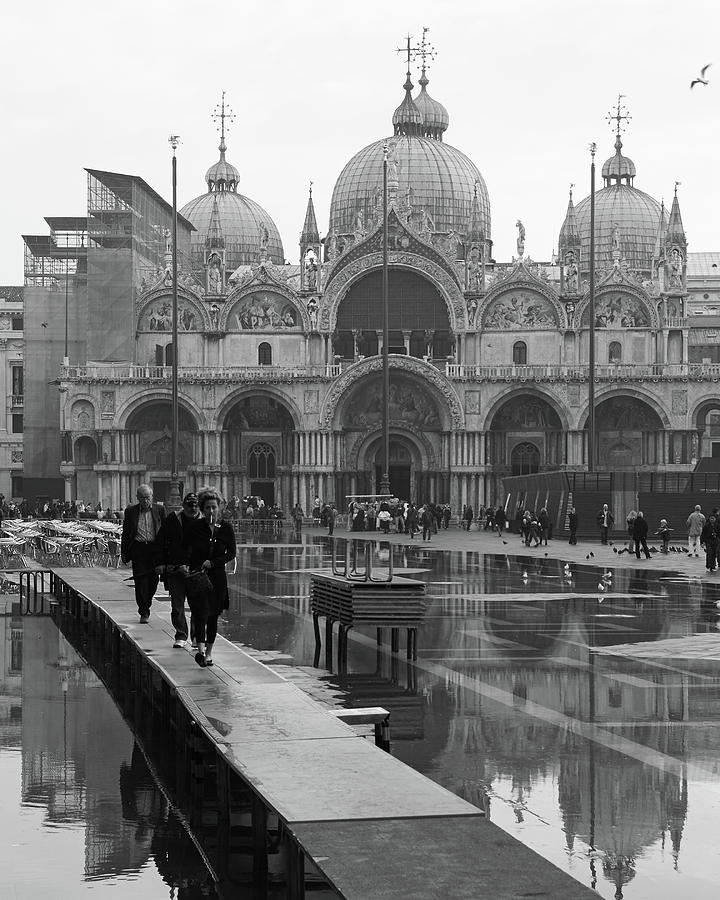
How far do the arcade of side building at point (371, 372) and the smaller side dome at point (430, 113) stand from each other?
1504cm

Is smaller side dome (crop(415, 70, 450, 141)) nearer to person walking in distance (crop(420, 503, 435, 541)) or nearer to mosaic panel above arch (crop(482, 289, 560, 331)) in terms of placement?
mosaic panel above arch (crop(482, 289, 560, 331))

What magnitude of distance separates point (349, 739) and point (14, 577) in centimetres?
2593

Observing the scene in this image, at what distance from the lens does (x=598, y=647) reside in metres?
19.6

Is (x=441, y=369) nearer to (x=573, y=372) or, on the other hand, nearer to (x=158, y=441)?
(x=573, y=372)

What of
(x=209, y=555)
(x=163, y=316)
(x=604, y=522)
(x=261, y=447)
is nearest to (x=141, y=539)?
(x=209, y=555)

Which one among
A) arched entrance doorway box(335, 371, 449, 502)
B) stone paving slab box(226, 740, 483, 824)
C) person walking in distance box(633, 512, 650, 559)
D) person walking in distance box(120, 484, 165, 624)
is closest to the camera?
stone paving slab box(226, 740, 483, 824)

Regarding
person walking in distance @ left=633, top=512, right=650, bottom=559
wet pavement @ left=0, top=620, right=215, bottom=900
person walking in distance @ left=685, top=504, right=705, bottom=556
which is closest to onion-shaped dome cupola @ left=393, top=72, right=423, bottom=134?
person walking in distance @ left=685, top=504, right=705, bottom=556

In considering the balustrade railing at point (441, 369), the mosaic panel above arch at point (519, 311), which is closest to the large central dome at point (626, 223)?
the mosaic panel above arch at point (519, 311)

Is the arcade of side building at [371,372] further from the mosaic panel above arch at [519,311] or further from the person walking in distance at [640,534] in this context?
the person walking in distance at [640,534]

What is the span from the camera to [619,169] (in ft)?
334

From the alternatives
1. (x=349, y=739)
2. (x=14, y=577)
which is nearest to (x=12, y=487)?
(x=14, y=577)

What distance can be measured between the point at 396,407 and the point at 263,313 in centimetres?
807

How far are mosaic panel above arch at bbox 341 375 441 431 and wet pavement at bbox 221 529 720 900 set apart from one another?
4624 centimetres

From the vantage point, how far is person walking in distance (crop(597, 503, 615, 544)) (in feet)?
172
